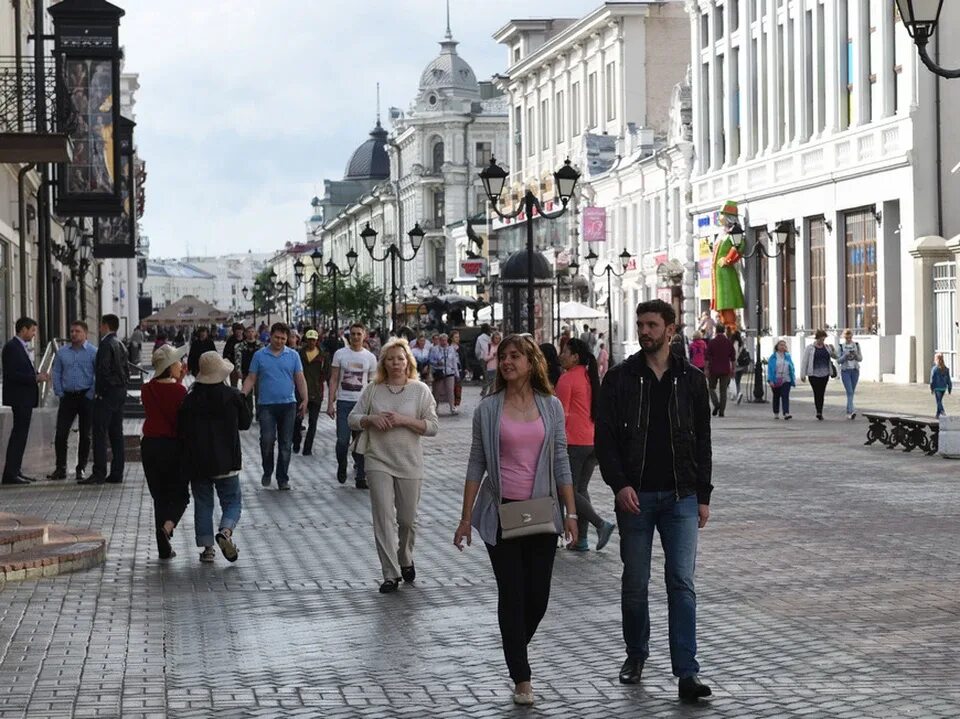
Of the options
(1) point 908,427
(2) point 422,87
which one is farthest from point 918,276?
(2) point 422,87

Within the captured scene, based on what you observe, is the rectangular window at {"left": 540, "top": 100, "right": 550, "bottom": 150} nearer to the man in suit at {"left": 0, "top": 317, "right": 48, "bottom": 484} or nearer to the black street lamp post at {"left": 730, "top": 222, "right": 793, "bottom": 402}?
→ the black street lamp post at {"left": 730, "top": 222, "right": 793, "bottom": 402}

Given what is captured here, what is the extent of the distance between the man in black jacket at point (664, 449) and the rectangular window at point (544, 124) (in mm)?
83575

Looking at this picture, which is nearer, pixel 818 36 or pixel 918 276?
pixel 918 276

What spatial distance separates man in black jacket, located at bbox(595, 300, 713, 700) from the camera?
8.16 m

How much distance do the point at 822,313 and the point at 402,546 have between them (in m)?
40.9

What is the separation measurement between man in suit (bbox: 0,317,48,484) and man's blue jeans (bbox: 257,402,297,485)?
253 cm

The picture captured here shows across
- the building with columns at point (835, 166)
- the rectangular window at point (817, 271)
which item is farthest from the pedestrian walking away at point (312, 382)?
the rectangular window at point (817, 271)

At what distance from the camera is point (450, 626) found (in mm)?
10203

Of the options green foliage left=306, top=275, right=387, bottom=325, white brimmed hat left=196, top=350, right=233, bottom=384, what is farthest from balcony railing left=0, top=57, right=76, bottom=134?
green foliage left=306, top=275, right=387, bottom=325

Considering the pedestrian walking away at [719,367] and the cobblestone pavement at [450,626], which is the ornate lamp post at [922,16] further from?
the pedestrian walking away at [719,367]

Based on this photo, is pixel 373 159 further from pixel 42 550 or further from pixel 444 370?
pixel 42 550

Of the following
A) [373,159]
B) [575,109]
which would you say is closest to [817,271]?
[575,109]

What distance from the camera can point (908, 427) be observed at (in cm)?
2362

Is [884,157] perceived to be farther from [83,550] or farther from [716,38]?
[83,550]
